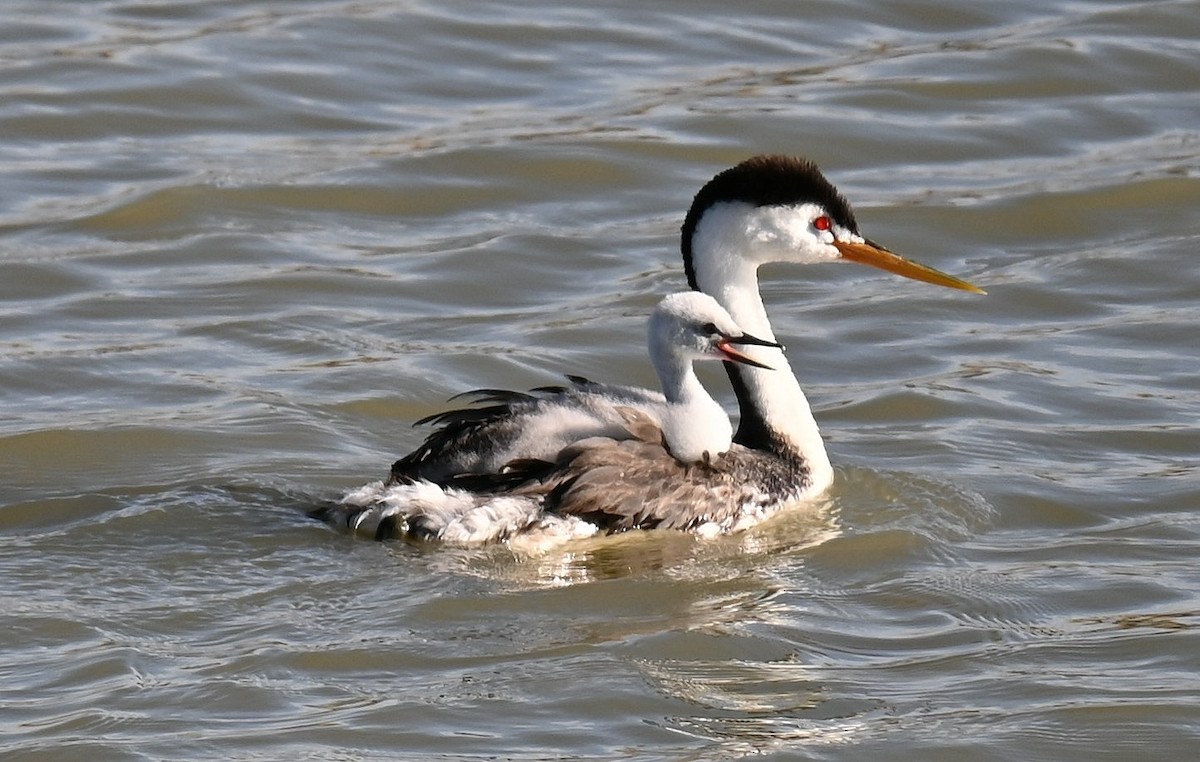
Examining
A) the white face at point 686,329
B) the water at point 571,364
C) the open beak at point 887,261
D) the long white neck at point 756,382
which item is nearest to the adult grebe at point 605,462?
the white face at point 686,329

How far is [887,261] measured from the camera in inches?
351

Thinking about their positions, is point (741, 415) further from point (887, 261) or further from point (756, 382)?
point (887, 261)

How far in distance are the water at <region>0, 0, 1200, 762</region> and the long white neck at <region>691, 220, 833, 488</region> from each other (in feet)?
0.88

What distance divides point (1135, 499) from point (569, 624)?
253cm

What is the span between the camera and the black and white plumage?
7.67 m

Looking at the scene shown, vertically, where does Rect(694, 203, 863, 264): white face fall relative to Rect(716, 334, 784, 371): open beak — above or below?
above

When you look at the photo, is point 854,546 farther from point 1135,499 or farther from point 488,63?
point 488,63

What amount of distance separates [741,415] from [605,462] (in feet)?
3.72

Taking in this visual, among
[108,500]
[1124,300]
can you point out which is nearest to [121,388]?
[108,500]

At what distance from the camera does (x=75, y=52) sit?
14641 millimetres

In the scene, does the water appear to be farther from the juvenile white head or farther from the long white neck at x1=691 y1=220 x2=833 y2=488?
the juvenile white head

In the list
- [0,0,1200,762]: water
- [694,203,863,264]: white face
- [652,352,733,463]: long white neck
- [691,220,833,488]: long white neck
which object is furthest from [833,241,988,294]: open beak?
[652,352,733,463]: long white neck

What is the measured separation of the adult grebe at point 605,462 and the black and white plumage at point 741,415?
1cm

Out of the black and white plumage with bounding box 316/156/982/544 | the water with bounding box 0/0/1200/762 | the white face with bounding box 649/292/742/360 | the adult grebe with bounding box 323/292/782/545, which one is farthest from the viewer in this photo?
the white face with bounding box 649/292/742/360
